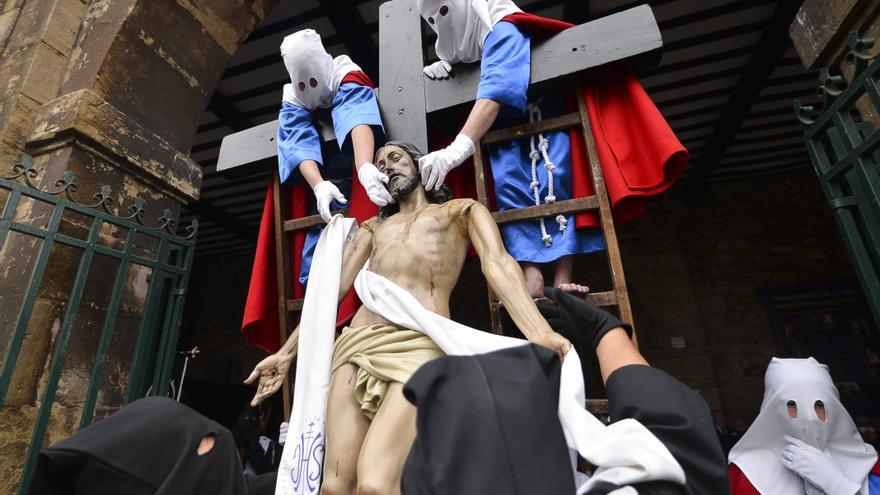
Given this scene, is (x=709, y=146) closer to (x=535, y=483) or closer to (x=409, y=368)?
(x=409, y=368)

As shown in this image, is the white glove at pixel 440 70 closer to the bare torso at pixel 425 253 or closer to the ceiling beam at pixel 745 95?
the bare torso at pixel 425 253

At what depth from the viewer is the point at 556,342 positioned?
1179 mm

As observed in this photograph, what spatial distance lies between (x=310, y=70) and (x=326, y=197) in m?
0.69

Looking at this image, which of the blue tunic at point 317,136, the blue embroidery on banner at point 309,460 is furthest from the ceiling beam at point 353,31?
the blue embroidery on banner at point 309,460

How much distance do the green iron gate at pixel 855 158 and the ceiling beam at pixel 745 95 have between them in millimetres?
3017

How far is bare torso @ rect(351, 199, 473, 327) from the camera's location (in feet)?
5.22

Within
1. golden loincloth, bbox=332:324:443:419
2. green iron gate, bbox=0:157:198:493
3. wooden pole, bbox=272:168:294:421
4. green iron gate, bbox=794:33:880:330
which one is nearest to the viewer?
golden loincloth, bbox=332:324:443:419

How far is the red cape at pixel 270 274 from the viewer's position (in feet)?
7.52

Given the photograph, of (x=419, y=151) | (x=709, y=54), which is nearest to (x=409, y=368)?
(x=419, y=151)

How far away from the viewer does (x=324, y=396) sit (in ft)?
5.03

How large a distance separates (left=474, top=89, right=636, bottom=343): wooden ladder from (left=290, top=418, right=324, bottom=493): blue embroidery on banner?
73cm

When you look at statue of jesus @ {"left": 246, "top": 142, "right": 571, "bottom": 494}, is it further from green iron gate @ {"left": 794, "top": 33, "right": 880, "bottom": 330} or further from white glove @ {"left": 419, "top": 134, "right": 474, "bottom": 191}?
green iron gate @ {"left": 794, "top": 33, "right": 880, "bottom": 330}

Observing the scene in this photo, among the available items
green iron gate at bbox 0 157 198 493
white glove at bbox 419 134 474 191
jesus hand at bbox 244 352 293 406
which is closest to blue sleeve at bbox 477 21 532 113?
white glove at bbox 419 134 474 191

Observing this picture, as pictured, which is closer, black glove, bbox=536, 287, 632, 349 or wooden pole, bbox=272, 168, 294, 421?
black glove, bbox=536, 287, 632, 349
